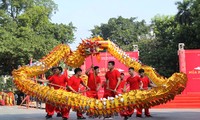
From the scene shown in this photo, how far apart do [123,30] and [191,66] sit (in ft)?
109

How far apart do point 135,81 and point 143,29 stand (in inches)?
1855

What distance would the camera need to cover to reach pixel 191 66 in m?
25.1

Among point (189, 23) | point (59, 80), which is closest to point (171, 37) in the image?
point (189, 23)

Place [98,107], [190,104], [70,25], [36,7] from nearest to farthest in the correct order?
[98,107] < [190,104] < [36,7] < [70,25]

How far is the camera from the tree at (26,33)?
31.3m

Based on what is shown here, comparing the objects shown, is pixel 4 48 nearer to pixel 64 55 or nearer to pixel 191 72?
pixel 191 72

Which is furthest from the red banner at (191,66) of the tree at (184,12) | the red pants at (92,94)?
the red pants at (92,94)

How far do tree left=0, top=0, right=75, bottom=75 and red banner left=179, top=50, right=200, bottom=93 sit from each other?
12294mm

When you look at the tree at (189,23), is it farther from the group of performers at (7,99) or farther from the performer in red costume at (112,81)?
the performer in red costume at (112,81)

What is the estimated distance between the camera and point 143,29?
58.6 m

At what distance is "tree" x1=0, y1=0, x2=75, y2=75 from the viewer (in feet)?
103

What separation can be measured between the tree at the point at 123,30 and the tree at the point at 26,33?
1927cm

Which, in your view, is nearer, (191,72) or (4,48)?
(191,72)

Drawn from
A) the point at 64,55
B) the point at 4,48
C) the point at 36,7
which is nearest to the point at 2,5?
the point at 36,7
